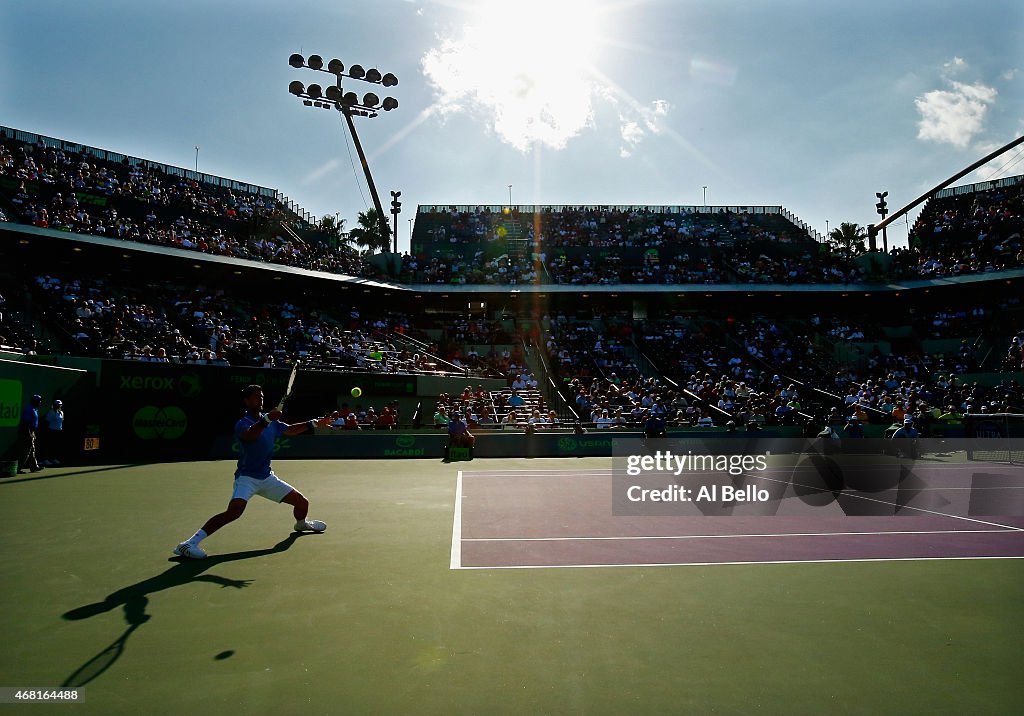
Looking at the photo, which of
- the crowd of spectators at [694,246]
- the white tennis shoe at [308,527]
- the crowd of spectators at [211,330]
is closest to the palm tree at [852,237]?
the crowd of spectators at [694,246]

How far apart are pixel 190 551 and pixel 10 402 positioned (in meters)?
13.3

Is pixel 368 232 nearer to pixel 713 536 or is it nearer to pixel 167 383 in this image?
pixel 167 383

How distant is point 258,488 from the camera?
8312 millimetres

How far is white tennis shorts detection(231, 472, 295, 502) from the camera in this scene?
8.06 meters

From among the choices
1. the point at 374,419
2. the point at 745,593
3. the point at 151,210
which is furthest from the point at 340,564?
the point at 151,210

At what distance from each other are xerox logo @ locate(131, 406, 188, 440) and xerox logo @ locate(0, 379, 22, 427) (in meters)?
4.49

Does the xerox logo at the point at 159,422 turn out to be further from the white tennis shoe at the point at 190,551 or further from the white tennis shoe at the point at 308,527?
the white tennis shoe at the point at 190,551

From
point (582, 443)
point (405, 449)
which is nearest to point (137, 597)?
point (405, 449)

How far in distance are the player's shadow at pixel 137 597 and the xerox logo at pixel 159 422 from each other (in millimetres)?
16577

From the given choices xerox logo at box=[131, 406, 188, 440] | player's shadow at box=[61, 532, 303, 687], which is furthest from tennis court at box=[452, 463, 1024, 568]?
xerox logo at box=[131, 406, 188, 440]

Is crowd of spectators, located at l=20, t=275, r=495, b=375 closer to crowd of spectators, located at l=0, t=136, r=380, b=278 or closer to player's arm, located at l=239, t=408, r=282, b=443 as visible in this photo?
crowd of spectators, located at l=0, t=136, r=380, b=278

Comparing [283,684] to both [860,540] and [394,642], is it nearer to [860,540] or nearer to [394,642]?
[394,642]

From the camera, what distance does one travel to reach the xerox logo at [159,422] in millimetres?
22000

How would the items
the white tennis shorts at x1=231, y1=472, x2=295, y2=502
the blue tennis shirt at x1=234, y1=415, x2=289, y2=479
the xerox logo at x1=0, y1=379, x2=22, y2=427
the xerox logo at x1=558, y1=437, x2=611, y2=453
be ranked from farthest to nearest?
the xerox logo at x1=558, y1=437, x2=611, y2=453
the xerox logo at x1=0, y1=379, x2=22, y2=427
the blue tennis shirt at x1=234, y1=415, x2=289, y2=479
the white tennis shorts at x1=231, y1=472, x2=295, y2=502
